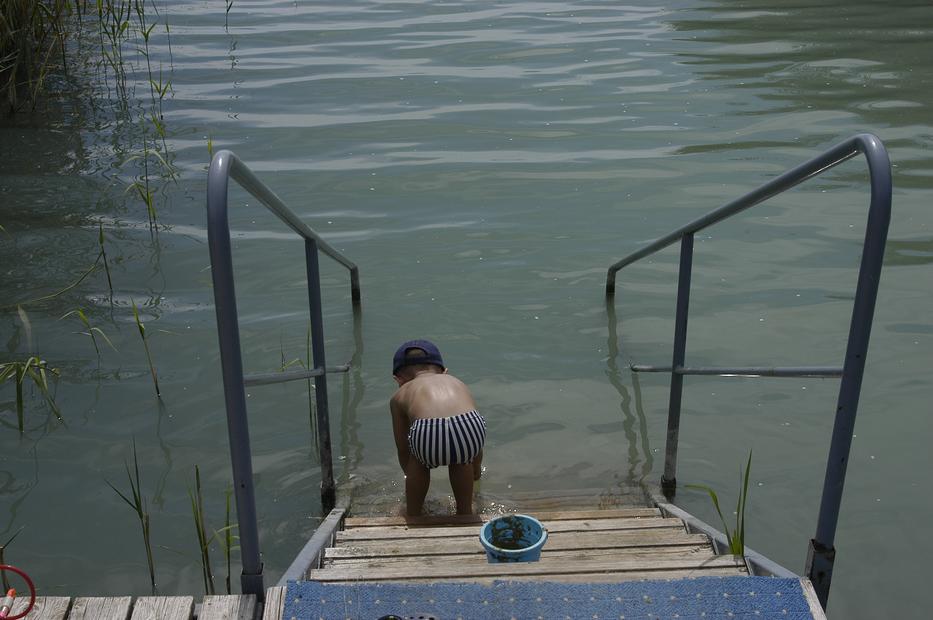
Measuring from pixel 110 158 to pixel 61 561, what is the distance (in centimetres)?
496

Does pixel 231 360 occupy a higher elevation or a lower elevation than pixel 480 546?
higher

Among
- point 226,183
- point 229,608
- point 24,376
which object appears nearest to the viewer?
point 226,183

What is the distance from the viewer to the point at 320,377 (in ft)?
12.2

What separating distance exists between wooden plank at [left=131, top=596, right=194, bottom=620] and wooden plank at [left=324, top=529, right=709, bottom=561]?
807 millimetres

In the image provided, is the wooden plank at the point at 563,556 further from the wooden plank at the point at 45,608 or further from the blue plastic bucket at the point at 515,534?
the wooden plank at the point at 45,608

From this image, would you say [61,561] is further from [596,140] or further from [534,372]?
[596,140]

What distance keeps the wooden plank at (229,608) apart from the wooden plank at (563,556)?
65 cm

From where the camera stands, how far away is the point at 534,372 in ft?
18.0

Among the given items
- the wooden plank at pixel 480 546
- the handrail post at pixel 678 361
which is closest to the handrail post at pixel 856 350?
the wooden plank at pixel 480 546

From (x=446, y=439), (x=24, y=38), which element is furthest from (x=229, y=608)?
(x=24, y=38)

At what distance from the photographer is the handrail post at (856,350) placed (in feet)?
6.84

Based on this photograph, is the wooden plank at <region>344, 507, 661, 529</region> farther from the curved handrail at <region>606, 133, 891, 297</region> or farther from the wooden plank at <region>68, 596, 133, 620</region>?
the wooden plank at <region>68, 596, 133, 620</region>

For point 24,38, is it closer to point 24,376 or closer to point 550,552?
point 24,376

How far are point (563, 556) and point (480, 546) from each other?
0.25 meters
